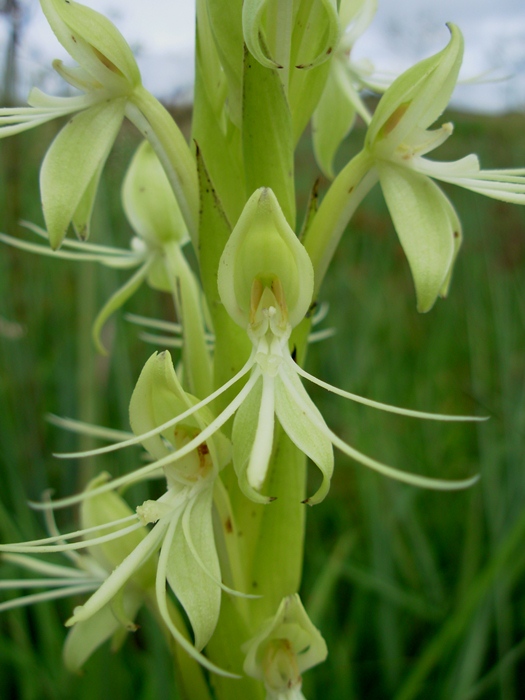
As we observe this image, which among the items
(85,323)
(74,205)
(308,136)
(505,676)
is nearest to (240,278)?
(74,205)

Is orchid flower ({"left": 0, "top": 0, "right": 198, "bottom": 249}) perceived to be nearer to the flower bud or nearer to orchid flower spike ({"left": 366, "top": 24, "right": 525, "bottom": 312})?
the flower bud

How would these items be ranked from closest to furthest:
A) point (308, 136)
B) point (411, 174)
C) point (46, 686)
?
point (411, 174) < point (46, 686) < point (308, 136)

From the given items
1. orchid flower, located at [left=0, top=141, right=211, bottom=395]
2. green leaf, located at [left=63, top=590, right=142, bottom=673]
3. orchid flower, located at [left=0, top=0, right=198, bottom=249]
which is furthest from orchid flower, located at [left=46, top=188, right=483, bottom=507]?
orchid flower, located at [left=0, top=141, right=211, bottom=395]

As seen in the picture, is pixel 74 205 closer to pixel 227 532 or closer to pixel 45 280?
pixel 227 532

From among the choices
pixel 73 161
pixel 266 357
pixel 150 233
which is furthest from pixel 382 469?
pixel 150 233

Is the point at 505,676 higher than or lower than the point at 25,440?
lower

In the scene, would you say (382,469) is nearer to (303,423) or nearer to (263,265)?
(303,423)

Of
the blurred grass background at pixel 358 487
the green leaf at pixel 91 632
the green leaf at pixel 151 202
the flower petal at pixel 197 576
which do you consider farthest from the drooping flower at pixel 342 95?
the green leaf at pixel 91 632
